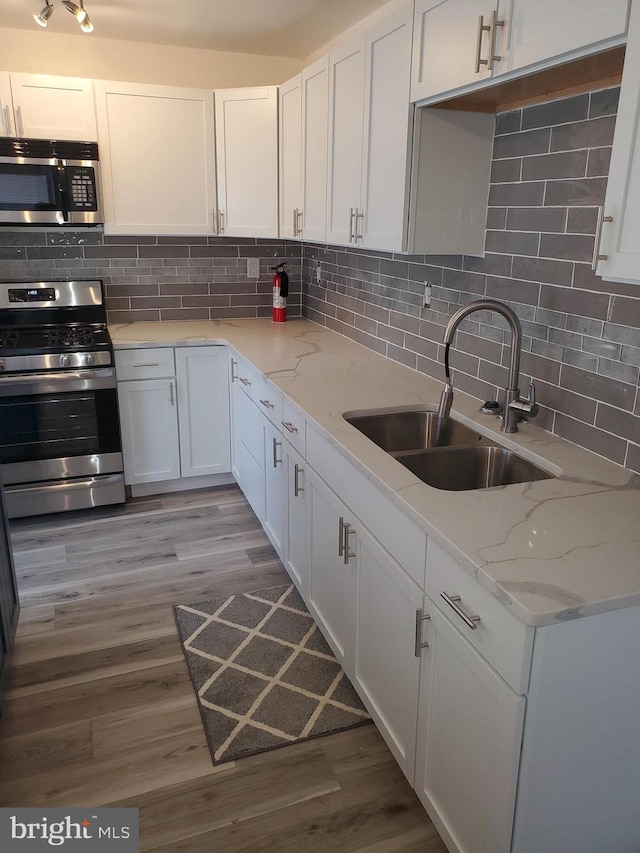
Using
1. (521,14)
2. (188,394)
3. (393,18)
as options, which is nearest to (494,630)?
(521,14)

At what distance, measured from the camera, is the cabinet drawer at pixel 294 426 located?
234cm

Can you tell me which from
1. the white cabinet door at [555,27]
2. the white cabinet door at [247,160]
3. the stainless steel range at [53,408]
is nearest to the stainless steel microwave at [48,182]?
the stainless steel range at [53,408]

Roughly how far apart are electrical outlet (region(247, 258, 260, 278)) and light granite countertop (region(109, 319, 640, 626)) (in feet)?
5.27

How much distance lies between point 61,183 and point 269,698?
261cm

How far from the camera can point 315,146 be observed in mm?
2932

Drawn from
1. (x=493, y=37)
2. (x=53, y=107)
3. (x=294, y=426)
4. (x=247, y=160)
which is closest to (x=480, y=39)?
(x=493, y=37)

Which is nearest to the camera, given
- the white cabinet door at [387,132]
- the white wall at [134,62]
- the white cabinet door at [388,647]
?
the white cabinet door at [388,647]

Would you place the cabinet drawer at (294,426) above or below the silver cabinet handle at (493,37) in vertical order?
below

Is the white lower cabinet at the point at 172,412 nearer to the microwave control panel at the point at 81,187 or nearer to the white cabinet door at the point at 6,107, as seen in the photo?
the microwave control panel at the point at 81,187

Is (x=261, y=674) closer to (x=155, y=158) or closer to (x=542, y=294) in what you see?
(x=542, y=294)

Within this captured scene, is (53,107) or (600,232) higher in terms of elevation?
(53,107)

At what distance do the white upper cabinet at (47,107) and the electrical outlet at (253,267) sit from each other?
1.13 metres

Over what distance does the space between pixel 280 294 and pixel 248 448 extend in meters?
1.13

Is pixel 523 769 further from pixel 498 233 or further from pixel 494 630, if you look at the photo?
pixel 498 233
